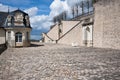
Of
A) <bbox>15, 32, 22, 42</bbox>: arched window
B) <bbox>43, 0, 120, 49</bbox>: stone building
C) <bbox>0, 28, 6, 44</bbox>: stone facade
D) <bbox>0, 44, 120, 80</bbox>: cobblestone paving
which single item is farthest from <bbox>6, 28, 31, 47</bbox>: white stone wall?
<bbox>0, 44, 120, 80</bbox>: cobblestone paving

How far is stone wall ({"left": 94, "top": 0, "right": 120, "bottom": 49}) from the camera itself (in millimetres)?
22547

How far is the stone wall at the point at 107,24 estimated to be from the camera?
22.5 m

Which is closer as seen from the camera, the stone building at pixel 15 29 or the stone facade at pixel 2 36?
the stone building at pixel 15 29

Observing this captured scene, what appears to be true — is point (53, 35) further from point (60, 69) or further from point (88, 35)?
point (60, 69)

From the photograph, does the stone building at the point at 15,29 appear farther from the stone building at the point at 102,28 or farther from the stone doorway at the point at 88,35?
the stone building at the point at 102,28

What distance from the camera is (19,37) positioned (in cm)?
2767

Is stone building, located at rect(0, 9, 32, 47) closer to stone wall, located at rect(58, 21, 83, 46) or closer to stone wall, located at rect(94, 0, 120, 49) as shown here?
stone wall, located at rect(58, 21, 83, 46)

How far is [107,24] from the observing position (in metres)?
24.2

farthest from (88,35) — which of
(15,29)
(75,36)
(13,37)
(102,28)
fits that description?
(13,37)

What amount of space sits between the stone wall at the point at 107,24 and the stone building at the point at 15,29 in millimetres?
10622

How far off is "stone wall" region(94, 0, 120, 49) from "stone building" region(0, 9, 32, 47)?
10622mm

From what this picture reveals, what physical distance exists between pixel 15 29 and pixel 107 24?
13.4m

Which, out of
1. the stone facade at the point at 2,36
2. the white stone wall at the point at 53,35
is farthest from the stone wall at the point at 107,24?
the white stone wall at the point at 53,35

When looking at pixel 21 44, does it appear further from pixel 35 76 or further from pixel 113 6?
pixel 35 76
